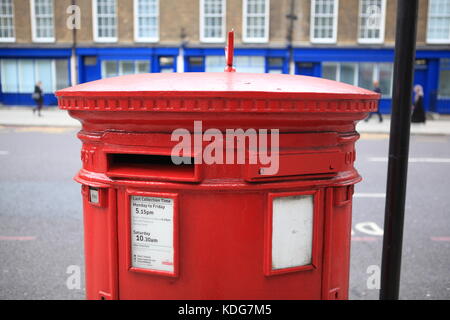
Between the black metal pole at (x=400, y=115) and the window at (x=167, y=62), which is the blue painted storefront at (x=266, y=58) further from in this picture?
the black metal pole at (x=400, y=115)

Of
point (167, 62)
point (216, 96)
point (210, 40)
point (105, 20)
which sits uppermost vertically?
point (105, 20)

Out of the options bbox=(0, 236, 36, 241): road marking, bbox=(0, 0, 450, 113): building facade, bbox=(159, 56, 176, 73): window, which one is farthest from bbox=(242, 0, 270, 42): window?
bbox=(0, 236, 36, 241): road marking

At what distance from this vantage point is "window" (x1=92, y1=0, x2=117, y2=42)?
74.0 feet

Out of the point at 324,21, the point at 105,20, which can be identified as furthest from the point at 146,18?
the point at 324,21

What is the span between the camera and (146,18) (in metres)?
22.6

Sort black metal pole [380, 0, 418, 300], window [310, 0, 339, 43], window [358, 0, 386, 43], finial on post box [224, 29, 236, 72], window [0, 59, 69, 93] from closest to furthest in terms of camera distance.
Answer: finial on post box [224, 29, 236, 72], black metal pole [380, 0, 418, 300], window [358, 0, 386, 43], window [310, 0, 339, 43], window [0, 59, 69, 93]

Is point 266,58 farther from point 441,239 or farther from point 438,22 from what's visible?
point 441,239

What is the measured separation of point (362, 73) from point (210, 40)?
7.53 m

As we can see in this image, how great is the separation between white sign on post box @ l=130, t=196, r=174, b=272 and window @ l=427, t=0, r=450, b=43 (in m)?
23.1

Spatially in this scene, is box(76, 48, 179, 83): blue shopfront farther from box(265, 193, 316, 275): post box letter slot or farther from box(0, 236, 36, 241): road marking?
box(265, 193, 316, 275): post box letter slot

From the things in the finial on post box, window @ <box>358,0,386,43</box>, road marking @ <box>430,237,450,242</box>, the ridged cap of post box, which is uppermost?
window @ <box>358,0,386,43</box>

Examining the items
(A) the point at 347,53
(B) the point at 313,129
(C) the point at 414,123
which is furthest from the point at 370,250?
(A) the point at 347,53

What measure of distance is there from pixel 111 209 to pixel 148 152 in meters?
0.25

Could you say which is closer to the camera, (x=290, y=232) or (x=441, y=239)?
(x=290, y=232)
